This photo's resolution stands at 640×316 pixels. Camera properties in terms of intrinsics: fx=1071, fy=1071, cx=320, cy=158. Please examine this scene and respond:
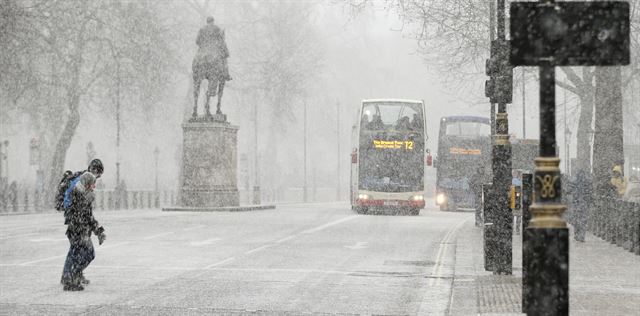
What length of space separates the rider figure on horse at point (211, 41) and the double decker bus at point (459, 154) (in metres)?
13.9

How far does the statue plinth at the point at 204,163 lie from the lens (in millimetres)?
34625

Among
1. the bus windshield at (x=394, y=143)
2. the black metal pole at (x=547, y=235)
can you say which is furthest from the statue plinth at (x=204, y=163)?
the black metal pole at (x=547, y=235)

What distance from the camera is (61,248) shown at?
58.9 feet

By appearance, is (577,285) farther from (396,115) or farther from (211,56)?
(396,115)

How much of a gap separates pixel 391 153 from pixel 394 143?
378mm

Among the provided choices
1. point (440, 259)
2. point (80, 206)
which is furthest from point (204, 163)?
point (80, 206)

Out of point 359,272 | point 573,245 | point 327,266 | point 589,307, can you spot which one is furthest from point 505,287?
point 573,245

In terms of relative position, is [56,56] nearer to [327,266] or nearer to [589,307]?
[327,266]

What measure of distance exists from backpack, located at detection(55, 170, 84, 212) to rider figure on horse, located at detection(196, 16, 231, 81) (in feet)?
70.1

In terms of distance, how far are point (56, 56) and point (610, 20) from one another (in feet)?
122

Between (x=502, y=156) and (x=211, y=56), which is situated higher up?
(x=211, y=56)

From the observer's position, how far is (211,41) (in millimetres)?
33500

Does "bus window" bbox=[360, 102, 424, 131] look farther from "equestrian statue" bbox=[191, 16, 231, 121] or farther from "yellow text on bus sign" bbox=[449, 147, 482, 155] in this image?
"yellow text on bus sign" bbox=[449, 147, 482, 155]

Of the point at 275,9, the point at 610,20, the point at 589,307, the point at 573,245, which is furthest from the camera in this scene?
the point at 275,9
